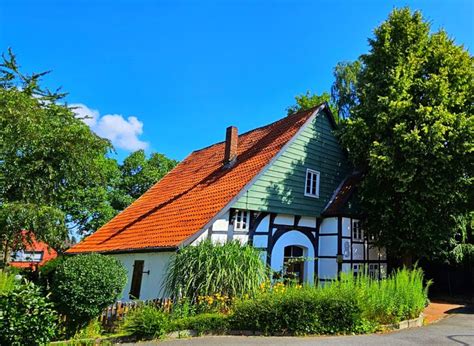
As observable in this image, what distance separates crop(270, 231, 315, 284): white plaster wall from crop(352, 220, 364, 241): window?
199 centimetres

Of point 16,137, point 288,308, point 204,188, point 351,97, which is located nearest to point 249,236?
point 204,188

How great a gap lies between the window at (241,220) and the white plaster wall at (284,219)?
1402mm

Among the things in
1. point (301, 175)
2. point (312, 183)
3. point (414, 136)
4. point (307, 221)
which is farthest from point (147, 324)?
point (414, 136)

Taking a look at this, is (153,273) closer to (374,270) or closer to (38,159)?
(38,159)

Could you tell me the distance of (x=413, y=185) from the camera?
50.8 feet

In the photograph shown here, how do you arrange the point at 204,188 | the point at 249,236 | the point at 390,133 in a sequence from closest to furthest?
the point at 249,236 < the point at 390,133 < the point at 204,188

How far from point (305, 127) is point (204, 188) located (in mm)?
5221

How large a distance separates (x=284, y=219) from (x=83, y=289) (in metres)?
8.90

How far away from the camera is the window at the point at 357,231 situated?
17172mm

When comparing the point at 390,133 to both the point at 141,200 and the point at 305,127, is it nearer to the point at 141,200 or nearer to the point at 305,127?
the point at 305,127

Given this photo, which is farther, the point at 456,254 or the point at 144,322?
the point at 456,254

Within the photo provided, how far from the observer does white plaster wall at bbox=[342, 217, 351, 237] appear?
16.8m

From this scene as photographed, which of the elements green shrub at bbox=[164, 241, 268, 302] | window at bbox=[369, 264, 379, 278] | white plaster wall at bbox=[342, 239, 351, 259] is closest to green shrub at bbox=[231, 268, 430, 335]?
green shrub at bbox=[164, 241, 268, 302]

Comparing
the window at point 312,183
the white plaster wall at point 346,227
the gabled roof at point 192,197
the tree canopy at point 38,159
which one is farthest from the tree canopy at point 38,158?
the white plaster wall at point 346,227
